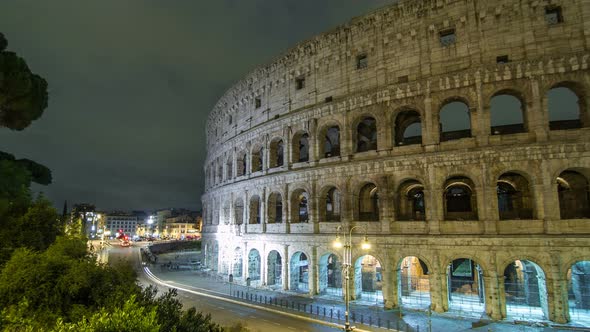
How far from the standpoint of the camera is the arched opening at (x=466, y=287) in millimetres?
23281

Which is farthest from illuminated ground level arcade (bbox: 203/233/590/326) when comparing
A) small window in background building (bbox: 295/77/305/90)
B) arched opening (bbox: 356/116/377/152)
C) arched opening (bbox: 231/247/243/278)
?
small window in background building (bbox: 295/77/305/90)

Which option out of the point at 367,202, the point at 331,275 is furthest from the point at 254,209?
the point at 367,202

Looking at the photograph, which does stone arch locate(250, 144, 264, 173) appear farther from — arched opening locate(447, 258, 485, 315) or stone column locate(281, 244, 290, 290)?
arched opening locate(447, 258, 485, 315)

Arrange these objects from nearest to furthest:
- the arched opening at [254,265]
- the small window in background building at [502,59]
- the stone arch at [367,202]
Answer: the small window in background building at [502,59], the stone arch at [367,202], the arched opening at [254,265]

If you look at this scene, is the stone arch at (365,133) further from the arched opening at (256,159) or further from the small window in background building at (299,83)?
the arched opening at (256,159)

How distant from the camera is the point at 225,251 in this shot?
3988 centimetres

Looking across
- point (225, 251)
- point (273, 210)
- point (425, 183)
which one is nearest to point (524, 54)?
point (425, 183)

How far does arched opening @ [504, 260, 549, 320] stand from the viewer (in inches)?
833

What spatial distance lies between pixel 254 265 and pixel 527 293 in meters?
22.5

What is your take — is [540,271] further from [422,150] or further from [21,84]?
[21,84]

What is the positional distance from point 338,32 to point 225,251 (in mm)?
25037

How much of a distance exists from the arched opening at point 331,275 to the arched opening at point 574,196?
1559 centimetres

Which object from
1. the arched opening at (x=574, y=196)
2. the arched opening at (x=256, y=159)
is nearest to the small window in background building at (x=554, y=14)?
the arched opening at (x=574, y=196)

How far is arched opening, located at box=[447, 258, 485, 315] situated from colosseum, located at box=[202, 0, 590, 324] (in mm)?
141
